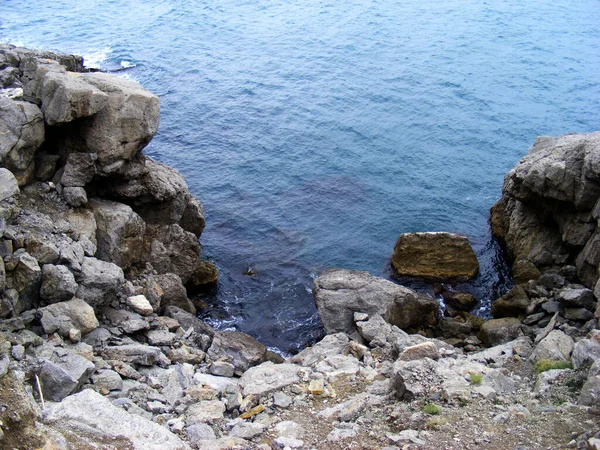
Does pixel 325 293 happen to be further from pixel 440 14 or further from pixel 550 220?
pixel 440 14

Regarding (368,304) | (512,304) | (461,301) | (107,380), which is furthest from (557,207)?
(107,380)

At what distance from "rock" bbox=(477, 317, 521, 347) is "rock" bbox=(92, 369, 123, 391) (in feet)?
51.5

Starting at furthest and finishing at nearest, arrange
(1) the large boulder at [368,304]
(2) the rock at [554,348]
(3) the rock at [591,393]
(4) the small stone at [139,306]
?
(1) the large boulder at [368,304] → (4) the small stone at [139,306] → (2) the rock at [554,348] → (3) the rock at [591,393]

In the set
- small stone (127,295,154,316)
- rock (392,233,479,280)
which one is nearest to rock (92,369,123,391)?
small stone (127,295,154,316)

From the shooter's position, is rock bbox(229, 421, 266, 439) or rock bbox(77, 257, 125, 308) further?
rock bbox(77, 257, 125, 308)

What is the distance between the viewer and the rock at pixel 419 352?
21516 millimetres

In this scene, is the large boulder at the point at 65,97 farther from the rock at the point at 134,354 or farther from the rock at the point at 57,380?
the rock at the point at 57,380

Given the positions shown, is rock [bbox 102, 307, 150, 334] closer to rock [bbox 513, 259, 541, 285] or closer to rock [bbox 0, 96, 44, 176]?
rock [bbox 0, 96, 44, 176]

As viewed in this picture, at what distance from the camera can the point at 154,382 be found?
19.4 m

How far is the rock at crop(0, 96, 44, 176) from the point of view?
23.0 meters

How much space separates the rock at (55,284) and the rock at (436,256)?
18038 mm

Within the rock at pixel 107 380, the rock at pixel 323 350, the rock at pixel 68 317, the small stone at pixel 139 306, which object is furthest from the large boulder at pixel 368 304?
the rock at pixel 107 380

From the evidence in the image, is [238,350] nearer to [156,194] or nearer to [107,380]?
[107,380]

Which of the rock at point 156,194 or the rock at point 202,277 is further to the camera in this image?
the rock at point 202,277
